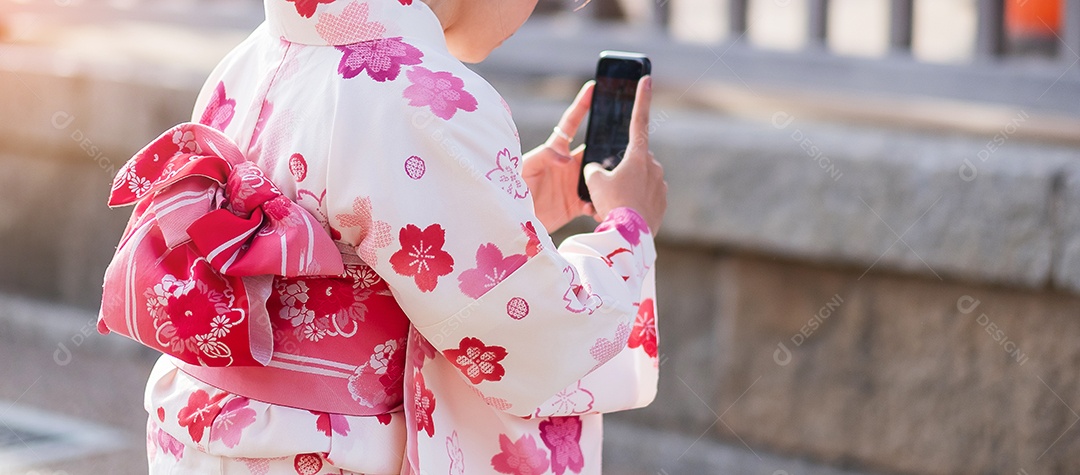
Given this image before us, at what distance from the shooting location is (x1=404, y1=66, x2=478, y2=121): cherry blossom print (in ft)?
3.84

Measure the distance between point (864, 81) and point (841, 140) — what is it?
1.02 feet

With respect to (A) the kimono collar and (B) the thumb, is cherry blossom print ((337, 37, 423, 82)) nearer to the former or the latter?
(A) the kimono collar

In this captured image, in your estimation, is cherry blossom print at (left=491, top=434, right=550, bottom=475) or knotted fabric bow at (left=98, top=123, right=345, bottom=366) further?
cherry blossom print at (left=491, top=434, right=550, bottom=475)

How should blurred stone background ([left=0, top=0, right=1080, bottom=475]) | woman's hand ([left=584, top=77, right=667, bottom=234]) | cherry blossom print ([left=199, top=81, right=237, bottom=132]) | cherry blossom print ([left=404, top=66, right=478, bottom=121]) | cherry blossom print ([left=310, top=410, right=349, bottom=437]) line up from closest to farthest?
cherry blossom print ([left=404, top=66, right=478, bottom=121]) → cherry blossom print ([left=310, top=410, right=349, bottom=437]) → cherry blossom print ([left=199, top=81, right=237, bottom=132]) → woman's hand ([left=584, top=77, right=667, bottom=234]) → blurred stone background ([left=0, top=0, right=1080, bottom=475])

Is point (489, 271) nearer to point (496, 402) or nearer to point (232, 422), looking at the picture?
point (496, 402)

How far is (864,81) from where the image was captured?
306cm

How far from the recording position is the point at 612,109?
165 centimetres

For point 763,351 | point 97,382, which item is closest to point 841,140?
point 763,351

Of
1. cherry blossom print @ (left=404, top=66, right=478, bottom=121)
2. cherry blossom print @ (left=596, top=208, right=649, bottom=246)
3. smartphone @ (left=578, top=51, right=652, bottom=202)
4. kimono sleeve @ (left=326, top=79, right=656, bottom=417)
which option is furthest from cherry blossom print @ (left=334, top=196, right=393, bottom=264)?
smartphone @ (left=578, top=51, right=652, bottom=202)

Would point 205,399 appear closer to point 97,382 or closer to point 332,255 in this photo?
point 332,255

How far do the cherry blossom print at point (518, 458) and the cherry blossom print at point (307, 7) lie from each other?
0.54m

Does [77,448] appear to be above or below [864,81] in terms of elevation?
below

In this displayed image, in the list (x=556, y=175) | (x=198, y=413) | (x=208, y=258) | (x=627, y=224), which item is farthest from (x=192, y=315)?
(x=556, y=175)

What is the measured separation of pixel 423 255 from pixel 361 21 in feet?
0.89
